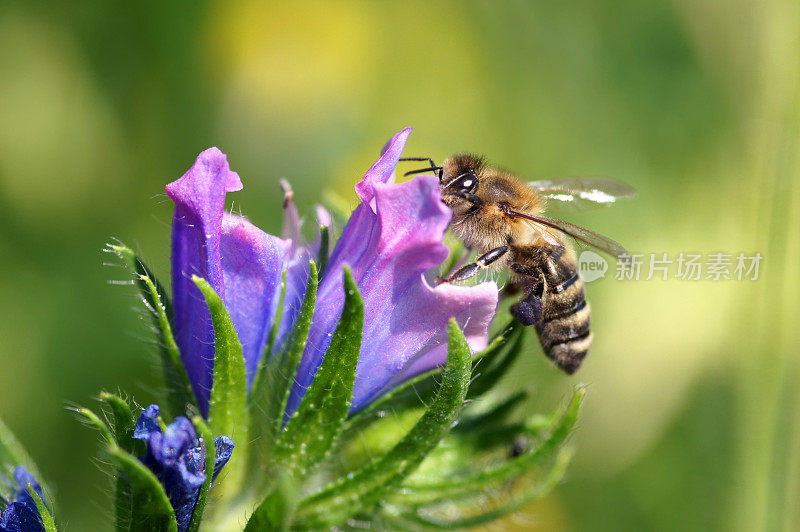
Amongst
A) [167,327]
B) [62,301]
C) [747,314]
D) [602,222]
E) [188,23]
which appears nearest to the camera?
[167,327]

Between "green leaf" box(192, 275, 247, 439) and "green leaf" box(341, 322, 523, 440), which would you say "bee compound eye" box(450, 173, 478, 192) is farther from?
"green leaf" box(192, 275, 247, 439)

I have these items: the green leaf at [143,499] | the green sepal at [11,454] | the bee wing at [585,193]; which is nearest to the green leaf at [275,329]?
the green leaf at [143,499]

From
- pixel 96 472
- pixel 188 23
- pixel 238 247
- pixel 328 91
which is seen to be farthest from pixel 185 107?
pixel 238 247

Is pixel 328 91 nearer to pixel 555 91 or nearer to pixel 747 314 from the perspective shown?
pixel 555 91

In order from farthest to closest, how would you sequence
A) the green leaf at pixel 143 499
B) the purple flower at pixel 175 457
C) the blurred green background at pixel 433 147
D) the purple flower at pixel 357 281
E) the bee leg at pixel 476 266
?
the blurred green background at pixel 433 147, the bee leg at pixel 476 266, the purple flower at pixel 357 281, the purple flower at pixel 175 457, the green leaf at pixel 143 499

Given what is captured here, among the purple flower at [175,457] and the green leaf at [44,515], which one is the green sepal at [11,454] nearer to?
the green leaf at [44,515]
